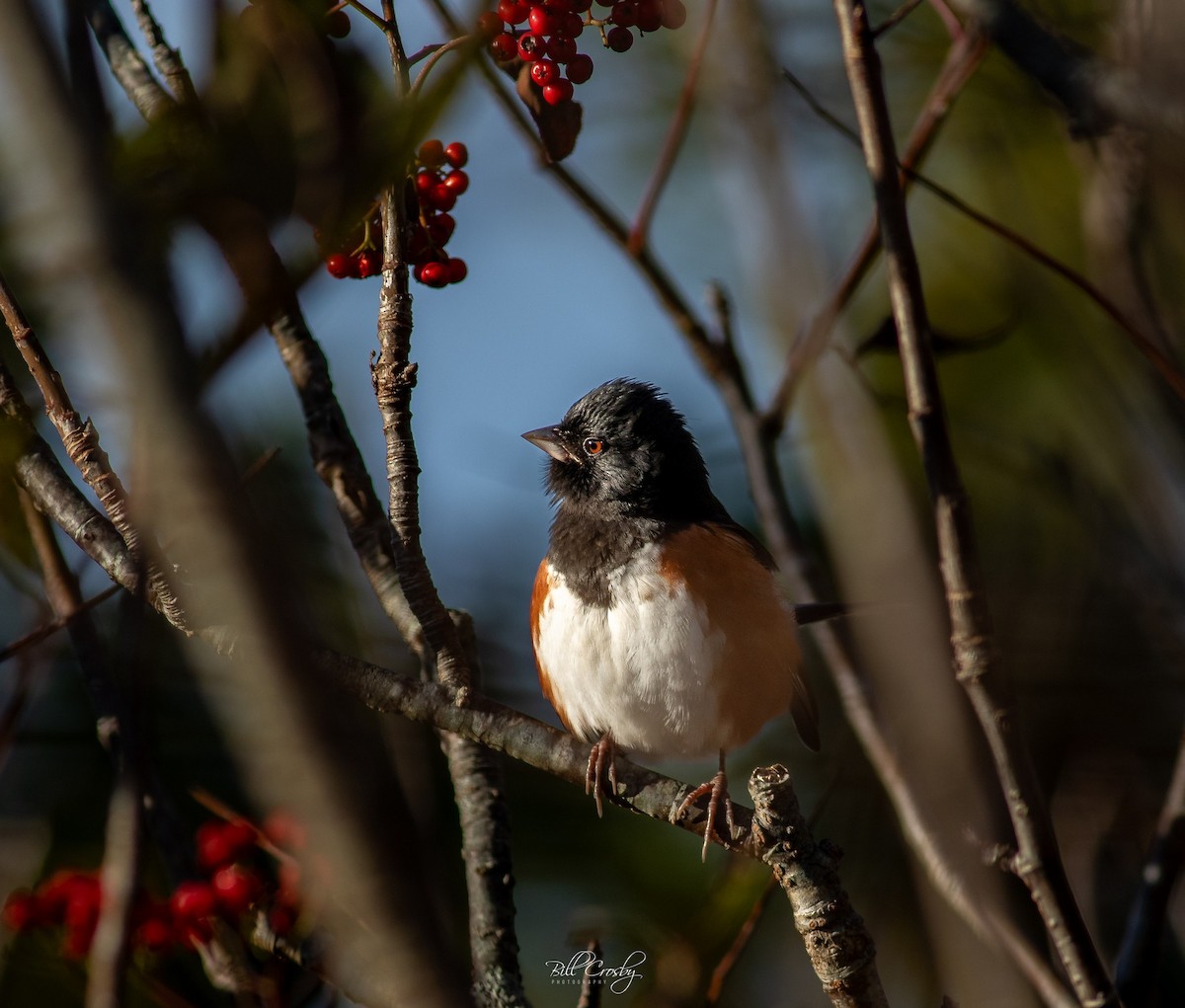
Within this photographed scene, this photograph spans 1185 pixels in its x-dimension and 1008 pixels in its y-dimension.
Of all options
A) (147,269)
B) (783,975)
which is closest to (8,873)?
(147,269)

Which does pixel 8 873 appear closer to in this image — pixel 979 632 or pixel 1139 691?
pixel 979 632

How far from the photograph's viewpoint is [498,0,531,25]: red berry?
5.75ft

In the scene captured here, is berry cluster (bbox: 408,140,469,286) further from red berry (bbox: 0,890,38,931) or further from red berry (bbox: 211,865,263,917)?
red berry (bbox: 0,890,38,931)

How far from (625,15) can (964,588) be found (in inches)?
38.4

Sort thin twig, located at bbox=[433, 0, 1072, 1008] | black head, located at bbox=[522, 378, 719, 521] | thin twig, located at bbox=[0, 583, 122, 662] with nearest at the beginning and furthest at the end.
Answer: thin twig, located at bbox=[0, 583, 122, 662] < thin twig, located at bbox=[433, 0, 1072, 1008] < black head, located at bbox=[522, 378, 719, 521]

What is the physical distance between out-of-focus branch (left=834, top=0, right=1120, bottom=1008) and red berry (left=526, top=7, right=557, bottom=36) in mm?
466

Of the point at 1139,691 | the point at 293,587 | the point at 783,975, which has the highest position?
the point at 293,587

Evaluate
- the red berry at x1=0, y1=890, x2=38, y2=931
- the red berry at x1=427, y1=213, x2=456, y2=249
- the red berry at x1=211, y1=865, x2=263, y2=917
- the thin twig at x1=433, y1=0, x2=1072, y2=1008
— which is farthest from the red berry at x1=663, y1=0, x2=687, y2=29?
the red berry at x1=0, y1=890, x2=38, y2=931

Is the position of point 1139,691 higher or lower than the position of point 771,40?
lower

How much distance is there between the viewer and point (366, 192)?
44.4 inches

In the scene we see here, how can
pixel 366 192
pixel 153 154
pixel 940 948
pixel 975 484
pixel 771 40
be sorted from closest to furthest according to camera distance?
pixel 153 154 < pixel 366 192 < pixel 940 948 < pixel 771 40 < pixel 975 484

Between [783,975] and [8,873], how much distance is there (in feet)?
6.41

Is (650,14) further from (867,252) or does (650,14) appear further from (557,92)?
(867,252)

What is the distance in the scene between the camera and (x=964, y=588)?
157cm
